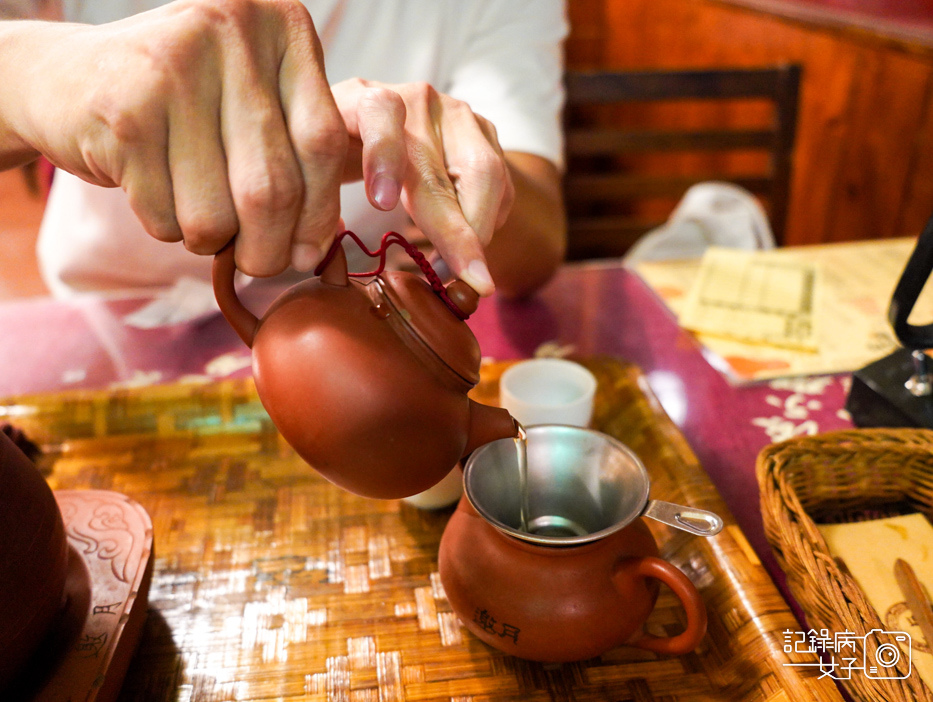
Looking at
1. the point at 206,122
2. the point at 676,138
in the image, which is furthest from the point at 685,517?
the point at 676,138

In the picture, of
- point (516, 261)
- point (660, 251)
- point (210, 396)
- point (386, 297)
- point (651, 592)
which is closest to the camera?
point (386, 297)

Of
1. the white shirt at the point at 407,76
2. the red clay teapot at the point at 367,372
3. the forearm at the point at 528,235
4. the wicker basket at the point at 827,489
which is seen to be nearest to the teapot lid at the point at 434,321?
the red clay teapot at the point at 367,372

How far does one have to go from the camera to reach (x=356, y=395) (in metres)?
0.54

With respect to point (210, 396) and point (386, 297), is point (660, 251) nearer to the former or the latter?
point (210, 396)

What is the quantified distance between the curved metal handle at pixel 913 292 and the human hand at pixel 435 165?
1.62 feet

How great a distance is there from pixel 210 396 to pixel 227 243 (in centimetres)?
56

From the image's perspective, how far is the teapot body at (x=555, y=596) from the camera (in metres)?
0.65

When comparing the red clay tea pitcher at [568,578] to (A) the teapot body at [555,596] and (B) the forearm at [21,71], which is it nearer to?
(A) the teapot body at [555,596]

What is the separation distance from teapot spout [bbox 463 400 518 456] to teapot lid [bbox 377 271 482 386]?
0.03 metres

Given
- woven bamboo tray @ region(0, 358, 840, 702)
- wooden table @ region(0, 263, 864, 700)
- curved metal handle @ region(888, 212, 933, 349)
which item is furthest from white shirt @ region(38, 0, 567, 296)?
curved metal handle @ region(888, 212, 933, 349)

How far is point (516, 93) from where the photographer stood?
147 cm

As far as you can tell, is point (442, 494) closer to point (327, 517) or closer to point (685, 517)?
point (327, 517)

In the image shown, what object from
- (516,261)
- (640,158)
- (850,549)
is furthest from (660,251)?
(640,158)

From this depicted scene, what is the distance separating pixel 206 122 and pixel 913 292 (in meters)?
0.81
